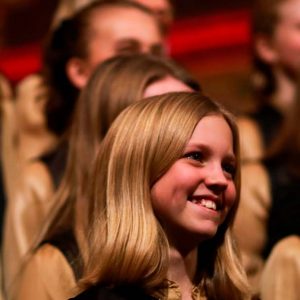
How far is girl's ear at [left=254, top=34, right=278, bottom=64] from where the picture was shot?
240 centimetres

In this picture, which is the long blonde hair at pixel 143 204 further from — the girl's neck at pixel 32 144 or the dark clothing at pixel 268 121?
the girl's neck at pixel 32 144

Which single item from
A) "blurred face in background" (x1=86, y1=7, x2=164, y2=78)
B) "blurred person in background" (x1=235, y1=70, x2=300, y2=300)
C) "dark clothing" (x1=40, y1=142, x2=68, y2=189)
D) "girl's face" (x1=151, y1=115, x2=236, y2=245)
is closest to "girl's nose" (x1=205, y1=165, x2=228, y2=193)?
"girl's face" (x1=151, y1=115, x2=236, y2=245)

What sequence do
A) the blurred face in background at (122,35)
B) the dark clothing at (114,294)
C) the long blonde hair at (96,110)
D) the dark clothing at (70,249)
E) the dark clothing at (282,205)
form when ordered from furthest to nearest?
the blurred face in background at (122,35), the dark clothing at (282,205), the long blonde hair at (96,110), the dark clothing at (70,249), the dark clothing at (114,294)

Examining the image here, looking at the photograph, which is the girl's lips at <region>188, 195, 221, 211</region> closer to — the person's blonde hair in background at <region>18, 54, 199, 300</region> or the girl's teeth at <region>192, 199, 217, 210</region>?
the girl's teeth at <region>192, 199, 217, 210</region>

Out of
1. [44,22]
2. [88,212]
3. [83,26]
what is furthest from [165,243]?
[44,22]

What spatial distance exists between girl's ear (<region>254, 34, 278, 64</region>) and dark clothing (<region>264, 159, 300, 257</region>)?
379 mm

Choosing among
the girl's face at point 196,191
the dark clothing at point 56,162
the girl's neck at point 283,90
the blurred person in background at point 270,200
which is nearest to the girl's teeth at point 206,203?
the girl's face at point 196,191

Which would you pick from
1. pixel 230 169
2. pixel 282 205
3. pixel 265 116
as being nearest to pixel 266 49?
pixel 265 116

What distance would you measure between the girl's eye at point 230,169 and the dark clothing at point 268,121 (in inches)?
26.6

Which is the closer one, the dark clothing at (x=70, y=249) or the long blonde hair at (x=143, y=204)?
the long blonde hair at (x=143, y=204)

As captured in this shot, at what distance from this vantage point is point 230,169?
1.53 meters

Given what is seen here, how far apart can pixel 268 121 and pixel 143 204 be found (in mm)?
861

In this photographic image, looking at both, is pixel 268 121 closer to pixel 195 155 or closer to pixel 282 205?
pixel 282 205

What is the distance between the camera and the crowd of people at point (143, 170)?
1465 mm
